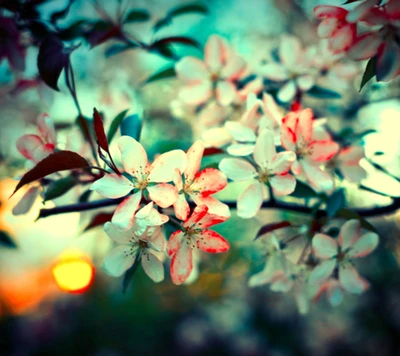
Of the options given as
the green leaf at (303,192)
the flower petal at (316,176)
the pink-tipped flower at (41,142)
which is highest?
the pink-tipped flower at (41,142)

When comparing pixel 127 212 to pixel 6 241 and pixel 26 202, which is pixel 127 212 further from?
Answer: pixel 6 241

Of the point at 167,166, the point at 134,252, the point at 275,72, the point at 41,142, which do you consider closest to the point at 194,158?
the point at 167,166

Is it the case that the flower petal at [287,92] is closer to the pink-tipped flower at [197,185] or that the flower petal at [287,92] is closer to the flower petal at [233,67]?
the flower petal at [233,67]

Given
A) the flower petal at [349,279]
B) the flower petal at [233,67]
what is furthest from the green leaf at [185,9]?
the flower petal at [349,279]

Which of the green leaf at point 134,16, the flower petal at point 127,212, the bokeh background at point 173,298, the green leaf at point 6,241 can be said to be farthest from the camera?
the bokeh background at point 173,298

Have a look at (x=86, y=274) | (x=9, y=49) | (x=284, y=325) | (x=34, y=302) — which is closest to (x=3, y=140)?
(x=9, y=49)

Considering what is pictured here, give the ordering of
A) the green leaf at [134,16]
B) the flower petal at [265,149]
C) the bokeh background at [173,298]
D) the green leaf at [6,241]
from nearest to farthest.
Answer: the flower petal at [265,149]
the green leaf at [6,241]
the green leaf at [134,16]
the bokeh background at [173,298]

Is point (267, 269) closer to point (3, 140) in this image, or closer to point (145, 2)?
point (3, 140)
